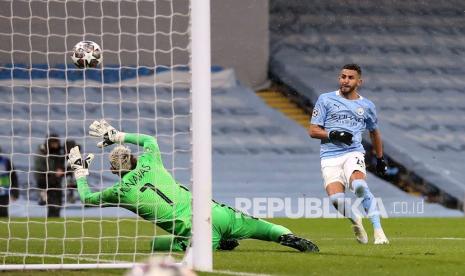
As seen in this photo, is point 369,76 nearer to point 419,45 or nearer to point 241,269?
point 419,45

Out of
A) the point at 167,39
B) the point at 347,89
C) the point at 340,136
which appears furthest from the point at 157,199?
the point at 167,39

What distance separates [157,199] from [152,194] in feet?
0.20

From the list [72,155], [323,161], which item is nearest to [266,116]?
[323,161]

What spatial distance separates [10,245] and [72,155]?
7.11 feet

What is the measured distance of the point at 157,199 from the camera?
9.97m

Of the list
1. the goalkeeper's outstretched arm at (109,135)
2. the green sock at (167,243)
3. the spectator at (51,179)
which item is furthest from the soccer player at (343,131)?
the spectator at (51,179)

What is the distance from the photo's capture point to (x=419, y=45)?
86.8ft

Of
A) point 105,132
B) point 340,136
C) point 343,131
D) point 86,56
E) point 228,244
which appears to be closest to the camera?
point 105,132

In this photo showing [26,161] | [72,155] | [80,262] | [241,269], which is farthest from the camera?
[26,161]

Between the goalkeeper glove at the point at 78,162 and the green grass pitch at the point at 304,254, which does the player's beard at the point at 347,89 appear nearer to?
the green grass pitch at the point at 304,254

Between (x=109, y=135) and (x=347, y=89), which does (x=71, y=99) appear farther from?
(x=109, y=135)

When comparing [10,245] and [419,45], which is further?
[419,45]

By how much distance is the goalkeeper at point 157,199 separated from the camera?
9773 millimetres

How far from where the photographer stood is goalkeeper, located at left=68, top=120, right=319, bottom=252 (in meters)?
9.77
